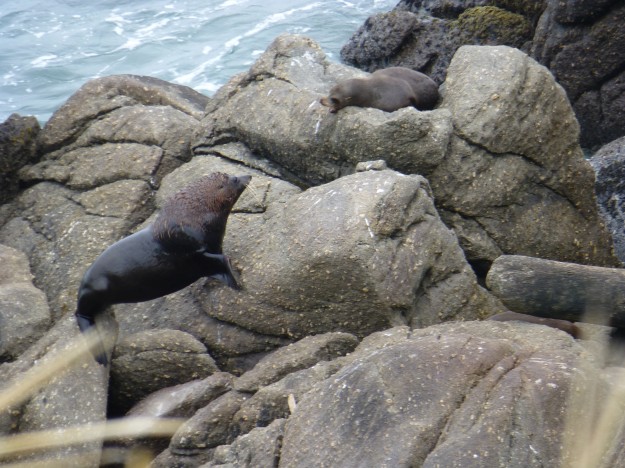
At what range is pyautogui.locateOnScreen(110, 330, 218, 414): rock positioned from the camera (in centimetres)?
701

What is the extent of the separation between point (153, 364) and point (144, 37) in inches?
603

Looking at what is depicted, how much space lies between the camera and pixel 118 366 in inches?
281

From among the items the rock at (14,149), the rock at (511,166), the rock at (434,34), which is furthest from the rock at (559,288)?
the rock at (434,34)

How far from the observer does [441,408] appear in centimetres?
459

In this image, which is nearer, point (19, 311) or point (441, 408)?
point (441, 408)

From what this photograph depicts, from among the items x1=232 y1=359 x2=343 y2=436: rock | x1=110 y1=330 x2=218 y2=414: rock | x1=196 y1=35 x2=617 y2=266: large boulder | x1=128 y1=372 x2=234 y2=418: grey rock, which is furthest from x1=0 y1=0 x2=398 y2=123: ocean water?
x1=232 y1=359 x2=343 y2=436: rock

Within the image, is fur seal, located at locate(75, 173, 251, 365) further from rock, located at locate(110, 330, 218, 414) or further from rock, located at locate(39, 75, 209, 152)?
rock, located at locate(39, 75, 209, 152)

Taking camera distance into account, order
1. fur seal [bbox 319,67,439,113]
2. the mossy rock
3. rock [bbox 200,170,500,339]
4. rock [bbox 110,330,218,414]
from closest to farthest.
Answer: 1. rock [bbox 200,170,500,339]
2. rock [bbox 110,330,218,414]
3. fur seal [bbox 319,67,439,113]
4. the mossy rock

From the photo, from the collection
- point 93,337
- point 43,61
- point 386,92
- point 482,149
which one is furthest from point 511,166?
point 43,61

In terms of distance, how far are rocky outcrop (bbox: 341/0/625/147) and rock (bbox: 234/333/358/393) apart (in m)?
7.22

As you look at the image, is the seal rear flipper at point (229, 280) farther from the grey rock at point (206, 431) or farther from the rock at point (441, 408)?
the rock at point (441, 408)

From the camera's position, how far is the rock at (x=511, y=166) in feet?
26.5

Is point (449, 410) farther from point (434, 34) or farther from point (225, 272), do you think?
point (434, 34)

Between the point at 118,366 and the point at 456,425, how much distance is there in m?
3.43
